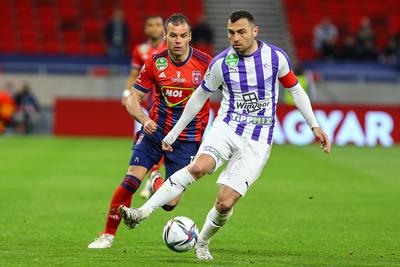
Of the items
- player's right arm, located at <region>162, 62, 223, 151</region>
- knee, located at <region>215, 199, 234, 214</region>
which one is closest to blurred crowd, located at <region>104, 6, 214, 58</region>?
player's right arm, located at <region>162, 62, 223, 151</region>

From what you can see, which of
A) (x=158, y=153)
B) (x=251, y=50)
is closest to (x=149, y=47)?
(x=158, y=153)

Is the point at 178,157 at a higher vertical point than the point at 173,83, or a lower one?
lower

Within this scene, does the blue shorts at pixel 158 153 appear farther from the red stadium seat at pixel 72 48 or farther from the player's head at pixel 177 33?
the red stadium seat at pixel 72 48

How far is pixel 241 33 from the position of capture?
8.10 m

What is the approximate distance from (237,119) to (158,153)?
1165 millimetres

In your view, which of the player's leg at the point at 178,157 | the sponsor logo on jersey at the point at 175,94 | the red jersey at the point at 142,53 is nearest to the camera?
the sponsor logo on jersey at the point at 175,94

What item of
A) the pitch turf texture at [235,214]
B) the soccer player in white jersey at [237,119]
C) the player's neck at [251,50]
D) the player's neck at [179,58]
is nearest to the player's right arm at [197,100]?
the soccer player in white jersey at [237,119]

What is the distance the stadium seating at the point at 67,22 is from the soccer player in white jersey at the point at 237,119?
2167cm

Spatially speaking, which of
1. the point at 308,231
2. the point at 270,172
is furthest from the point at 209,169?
the point at 270,172

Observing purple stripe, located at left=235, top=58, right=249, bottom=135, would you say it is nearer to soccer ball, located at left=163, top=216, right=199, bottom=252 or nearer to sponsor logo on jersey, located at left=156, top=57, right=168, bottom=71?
soccer ball, located at left=163, top=216, right=199, bottom=252

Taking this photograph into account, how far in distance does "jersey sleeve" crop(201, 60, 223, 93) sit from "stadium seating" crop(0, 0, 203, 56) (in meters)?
21.6

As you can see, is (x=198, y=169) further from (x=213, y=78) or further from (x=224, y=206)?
(x=213, y=78)

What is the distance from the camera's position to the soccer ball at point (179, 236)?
7.76 meters

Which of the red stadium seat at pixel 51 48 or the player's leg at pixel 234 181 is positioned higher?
the player's leg at pixel 234 181
